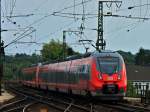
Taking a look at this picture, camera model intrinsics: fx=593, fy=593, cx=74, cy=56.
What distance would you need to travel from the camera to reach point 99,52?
3475 cm

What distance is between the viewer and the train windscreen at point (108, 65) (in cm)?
3356

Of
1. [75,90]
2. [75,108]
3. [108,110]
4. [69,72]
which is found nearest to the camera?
[108,110]

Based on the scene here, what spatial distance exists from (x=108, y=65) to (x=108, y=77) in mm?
768

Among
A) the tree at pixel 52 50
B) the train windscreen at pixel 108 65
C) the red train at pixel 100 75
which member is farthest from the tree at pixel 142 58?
the train windscreen at pixel 108 65

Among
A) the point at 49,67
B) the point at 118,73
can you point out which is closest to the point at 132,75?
the point at 49,67

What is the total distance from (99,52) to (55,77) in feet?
47.6

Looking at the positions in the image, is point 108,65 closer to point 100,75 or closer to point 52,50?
point 100,75

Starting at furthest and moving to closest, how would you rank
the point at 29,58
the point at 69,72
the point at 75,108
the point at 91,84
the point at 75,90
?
the point at 29,58 < the point at 69,72 < the point at 75,90 < the point at 91,84 < the point at 75,108

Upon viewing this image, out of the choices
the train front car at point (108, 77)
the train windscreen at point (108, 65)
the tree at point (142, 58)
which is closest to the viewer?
the train front car at point (108, 77)

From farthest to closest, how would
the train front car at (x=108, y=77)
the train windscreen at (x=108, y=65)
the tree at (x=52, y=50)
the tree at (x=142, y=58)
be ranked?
the tree at (x=142, y=58) → the tree at (x=52, y=50) → the train windscreen at (x=108, y=65) → the train front car at (x=108, y=77)

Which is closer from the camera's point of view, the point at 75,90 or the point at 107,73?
the point at 107,73

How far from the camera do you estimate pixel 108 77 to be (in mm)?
33375

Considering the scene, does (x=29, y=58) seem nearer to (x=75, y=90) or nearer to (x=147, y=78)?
(x=147, y=78)

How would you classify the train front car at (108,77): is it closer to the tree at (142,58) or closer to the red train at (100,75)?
the red train at (100,75)
